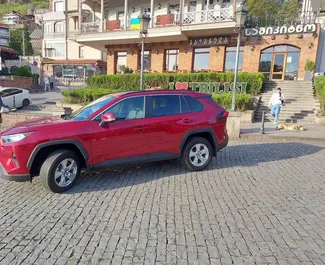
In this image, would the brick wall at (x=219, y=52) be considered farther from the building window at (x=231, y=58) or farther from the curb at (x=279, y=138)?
the curb at (x=279, y=138)

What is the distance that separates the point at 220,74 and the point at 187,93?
1321 centimetres

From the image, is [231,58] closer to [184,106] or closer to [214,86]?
[214,86]

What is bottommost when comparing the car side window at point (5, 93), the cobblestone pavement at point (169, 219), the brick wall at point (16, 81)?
the cobblestone pavement at point (169, 219)

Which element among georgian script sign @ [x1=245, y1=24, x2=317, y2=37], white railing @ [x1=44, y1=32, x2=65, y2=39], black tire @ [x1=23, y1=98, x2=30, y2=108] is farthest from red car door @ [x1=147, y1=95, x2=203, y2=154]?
white railing @ [x1=44, y1=32, x2=65, y2=39]

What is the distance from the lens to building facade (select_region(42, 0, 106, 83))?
116 ft

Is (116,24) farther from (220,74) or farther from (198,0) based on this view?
(220,74)

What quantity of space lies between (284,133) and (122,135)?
7821mm

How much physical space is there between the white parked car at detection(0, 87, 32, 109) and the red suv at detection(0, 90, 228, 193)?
12.7m

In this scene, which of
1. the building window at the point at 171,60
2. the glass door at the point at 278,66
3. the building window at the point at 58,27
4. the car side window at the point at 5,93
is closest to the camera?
the car side window at the point at 5,93

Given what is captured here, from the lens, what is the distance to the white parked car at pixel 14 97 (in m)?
15.4

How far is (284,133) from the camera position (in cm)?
1018

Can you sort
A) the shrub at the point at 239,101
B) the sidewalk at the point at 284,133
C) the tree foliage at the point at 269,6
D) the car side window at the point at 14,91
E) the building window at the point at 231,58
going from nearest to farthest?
1. the sidewalk at the point at 284,133
2. the shrub at the point at 239,101
3. the car side window at the point at 14,91
4. the building window at the point at 231,58
5. the tree foliage at the point at 269,6

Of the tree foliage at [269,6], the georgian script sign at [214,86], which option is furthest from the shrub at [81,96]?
the tree foliage at [269,6]

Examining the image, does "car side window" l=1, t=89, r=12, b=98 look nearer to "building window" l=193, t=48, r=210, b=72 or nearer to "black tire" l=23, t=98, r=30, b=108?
"black tire" l=23, t=98, r=30, b=108
